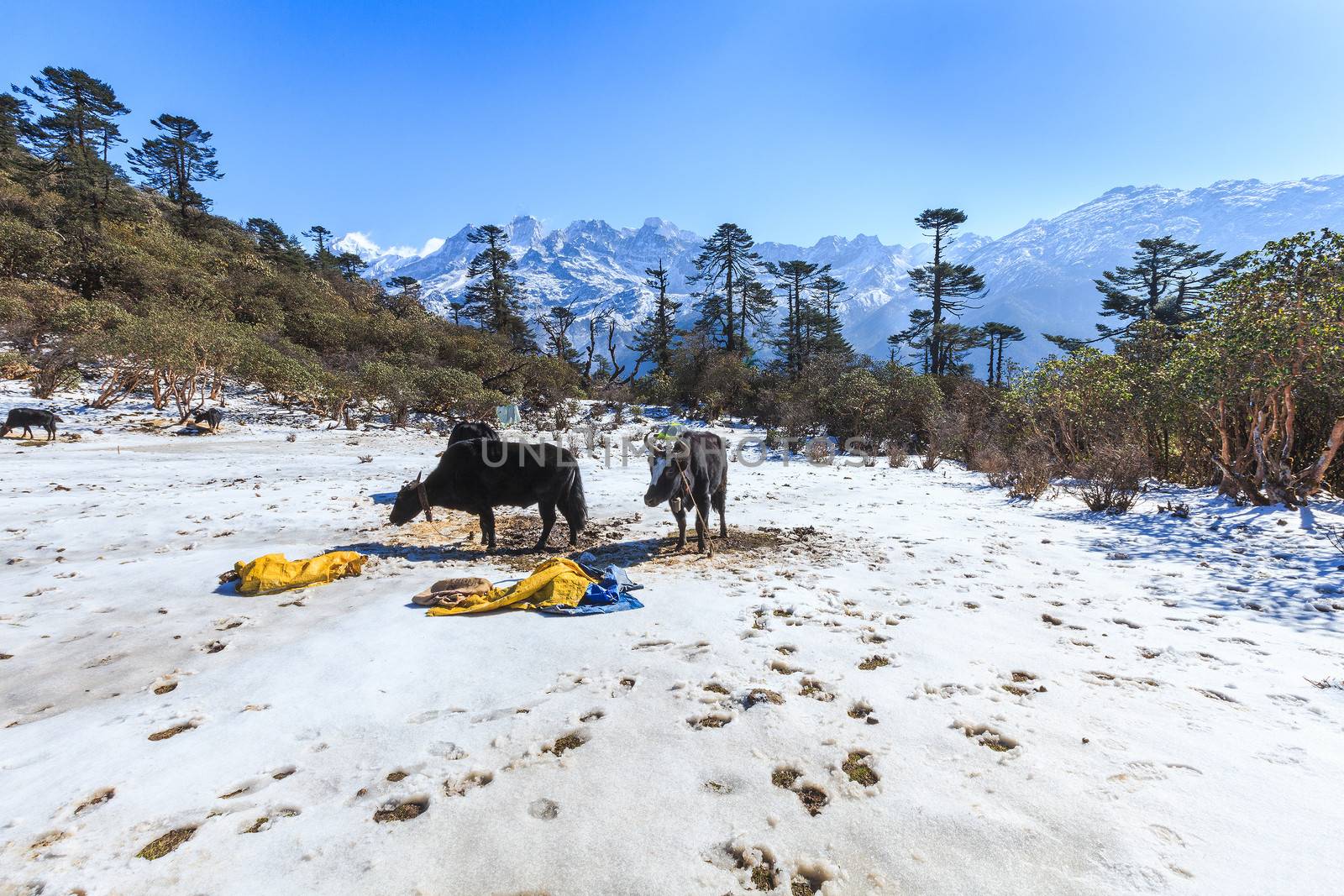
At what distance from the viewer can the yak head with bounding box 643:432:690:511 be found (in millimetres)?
6983

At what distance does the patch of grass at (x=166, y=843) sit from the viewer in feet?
6.77

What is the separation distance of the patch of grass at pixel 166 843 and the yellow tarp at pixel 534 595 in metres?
2.46

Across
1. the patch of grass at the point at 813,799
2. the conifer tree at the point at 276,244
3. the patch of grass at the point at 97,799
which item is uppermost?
the conifer tree at the point at 276,244

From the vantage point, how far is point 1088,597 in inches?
207

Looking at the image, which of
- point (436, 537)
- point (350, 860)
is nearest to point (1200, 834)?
point (350, 860)

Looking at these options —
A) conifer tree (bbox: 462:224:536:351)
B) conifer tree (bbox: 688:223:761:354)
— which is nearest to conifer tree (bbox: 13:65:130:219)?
conifer tree (bbox: 462:224:536:351)

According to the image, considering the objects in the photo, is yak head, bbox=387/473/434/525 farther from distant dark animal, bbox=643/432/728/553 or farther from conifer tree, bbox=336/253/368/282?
conifer tree, bbox=336/253/368/282

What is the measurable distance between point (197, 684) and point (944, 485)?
1411cm

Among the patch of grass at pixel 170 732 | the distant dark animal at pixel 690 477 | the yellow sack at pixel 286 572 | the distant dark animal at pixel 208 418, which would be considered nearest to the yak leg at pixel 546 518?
the distant dark animal at pixel 690 477

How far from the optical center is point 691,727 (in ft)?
10.0

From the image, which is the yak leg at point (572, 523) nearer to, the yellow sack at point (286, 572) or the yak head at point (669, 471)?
the yak head at point (669, 471)

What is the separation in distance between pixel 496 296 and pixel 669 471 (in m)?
42.2

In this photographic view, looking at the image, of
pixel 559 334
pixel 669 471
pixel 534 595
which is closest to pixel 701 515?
pixel 669 471

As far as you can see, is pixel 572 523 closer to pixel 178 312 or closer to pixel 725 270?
pixel 178 312
